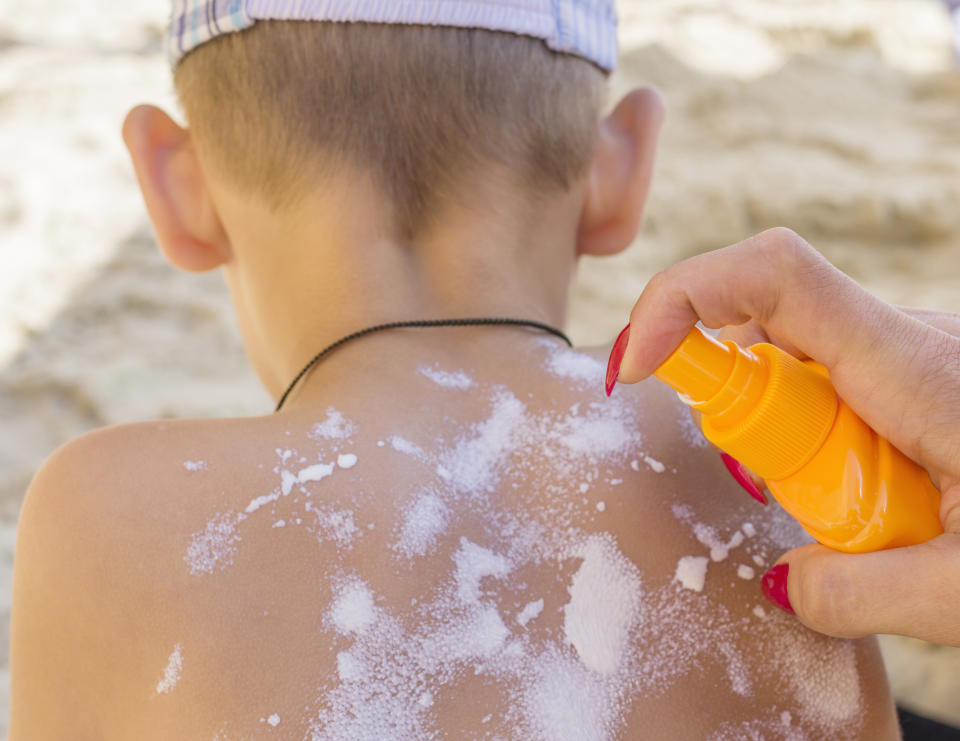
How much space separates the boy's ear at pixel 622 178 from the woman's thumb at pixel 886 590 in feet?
1.87

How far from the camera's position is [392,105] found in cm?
94

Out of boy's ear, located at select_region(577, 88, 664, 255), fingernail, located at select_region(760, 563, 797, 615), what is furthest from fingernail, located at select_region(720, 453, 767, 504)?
boy's ear, located at select_region(577, 88, 664, 255)

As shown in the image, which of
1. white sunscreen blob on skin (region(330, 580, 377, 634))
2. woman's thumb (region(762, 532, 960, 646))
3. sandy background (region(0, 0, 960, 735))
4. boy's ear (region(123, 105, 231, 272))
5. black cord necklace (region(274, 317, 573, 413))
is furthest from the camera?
sandy background (region(0, 0, 960, 735))

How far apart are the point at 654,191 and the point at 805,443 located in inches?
70.2

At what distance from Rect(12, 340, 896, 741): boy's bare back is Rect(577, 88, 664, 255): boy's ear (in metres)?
0.36

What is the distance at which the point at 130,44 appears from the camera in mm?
2678

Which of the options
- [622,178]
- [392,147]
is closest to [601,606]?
[392,147]

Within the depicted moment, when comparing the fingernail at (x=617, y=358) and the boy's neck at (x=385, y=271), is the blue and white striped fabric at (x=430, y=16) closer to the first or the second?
the boy's neck at (x=385, y=271)

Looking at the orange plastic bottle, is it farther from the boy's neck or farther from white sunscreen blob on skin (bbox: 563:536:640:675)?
the boy's neck

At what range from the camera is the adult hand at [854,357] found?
615mm

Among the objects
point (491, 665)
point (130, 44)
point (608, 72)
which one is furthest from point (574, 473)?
point (130, 44)

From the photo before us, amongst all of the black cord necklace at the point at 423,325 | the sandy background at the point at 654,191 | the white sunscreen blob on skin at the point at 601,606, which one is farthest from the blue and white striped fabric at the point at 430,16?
the sandy background at the point at 654,191

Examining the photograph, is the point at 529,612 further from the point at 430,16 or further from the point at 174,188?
the point at 174,188

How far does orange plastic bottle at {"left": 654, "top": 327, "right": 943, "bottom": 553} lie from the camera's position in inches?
24.3
